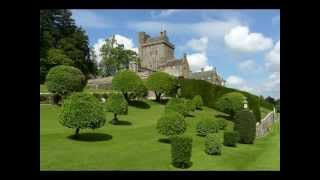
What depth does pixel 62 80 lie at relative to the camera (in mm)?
19641

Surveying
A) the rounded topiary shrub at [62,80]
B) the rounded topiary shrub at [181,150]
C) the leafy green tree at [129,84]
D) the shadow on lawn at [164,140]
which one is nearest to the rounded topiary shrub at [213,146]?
the shadow on lawn at [164,140]

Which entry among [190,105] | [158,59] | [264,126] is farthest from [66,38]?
[264,126]

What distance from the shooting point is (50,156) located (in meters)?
10.6

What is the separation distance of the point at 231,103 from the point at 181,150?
428 inches

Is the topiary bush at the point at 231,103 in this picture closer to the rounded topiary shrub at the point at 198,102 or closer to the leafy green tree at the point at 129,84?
the rounded topiary shrub at the point at 198,102

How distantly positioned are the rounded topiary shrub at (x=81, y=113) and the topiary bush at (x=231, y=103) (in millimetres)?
9130

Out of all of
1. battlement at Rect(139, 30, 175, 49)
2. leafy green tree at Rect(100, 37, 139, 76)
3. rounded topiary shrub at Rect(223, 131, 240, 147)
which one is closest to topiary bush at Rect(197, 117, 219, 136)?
rounded topiary shrub at Rect(223, 131, 240, 147)

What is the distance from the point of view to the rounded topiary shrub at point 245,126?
14.4 meters

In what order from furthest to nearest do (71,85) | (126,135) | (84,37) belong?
(84,37) < (71,85) < (126,135)

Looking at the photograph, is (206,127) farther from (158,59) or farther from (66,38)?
(66,38)

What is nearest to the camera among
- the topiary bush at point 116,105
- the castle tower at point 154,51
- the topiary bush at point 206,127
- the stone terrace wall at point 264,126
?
the topiary bush at point 206,127
